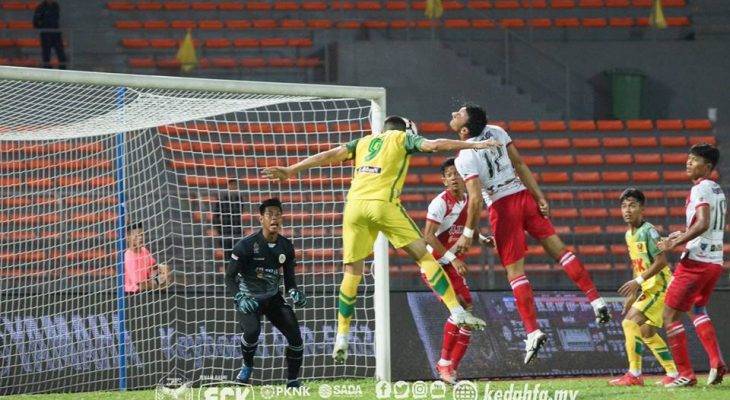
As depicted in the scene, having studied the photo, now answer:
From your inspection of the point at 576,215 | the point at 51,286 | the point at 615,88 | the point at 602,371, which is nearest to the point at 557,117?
the point at 615,88

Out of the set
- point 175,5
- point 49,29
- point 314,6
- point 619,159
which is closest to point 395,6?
point 314,6

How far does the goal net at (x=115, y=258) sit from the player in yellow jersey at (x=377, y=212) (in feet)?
5.17

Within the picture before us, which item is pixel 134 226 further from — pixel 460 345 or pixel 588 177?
pixel 588 177

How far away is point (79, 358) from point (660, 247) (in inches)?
223

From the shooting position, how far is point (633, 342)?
10.7 m

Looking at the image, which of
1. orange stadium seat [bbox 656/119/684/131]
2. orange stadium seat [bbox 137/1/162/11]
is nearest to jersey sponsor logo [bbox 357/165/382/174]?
orange stadium seat [bbox 656/119/684/131]

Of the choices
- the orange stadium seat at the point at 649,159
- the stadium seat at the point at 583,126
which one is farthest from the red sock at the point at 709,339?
the stadium seat at the point at 583,126

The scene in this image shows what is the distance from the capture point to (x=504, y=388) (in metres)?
10.1

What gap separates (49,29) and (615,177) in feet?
32.4

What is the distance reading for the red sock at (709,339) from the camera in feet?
35.0

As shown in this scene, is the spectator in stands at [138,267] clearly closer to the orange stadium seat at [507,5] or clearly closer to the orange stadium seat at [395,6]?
the orange stadium seat at [395,6]

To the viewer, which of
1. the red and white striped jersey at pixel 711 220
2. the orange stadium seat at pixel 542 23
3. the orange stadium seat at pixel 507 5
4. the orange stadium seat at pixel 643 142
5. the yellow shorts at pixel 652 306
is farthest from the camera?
the orange stadium seat at pixel 507 5

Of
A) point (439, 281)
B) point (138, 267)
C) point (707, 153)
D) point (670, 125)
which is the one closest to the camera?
point (439, 281)

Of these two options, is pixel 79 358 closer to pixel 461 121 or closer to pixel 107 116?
pixel 107 116
